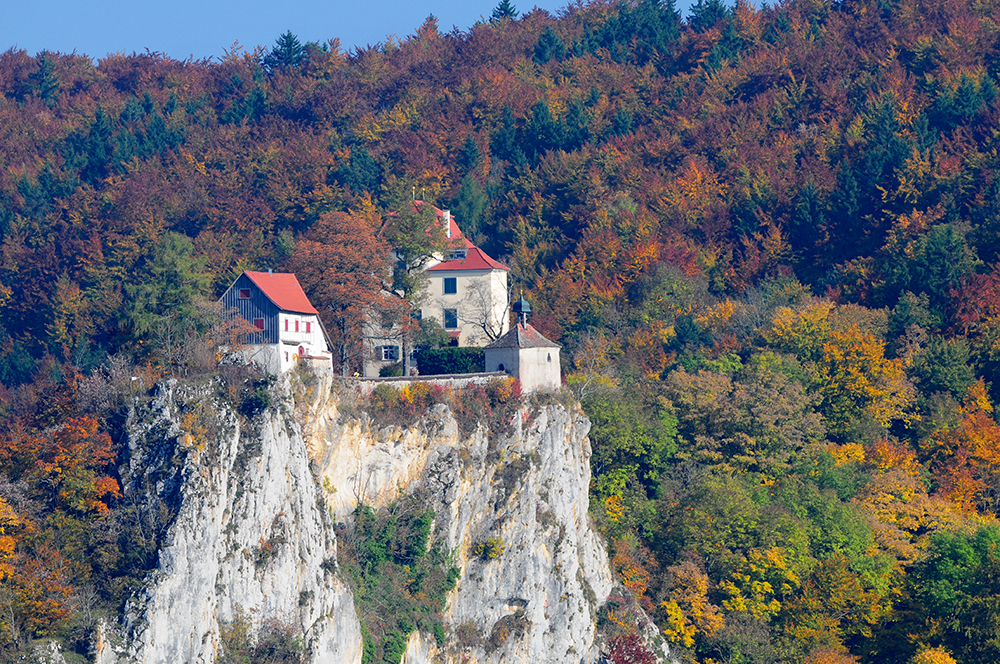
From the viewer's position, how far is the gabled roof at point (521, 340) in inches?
2547

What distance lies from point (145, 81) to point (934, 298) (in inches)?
3034

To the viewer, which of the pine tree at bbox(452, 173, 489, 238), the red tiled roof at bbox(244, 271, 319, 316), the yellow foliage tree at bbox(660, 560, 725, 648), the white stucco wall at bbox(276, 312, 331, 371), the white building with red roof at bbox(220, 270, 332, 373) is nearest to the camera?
the white building with red roof at bbox(220, 270, 332, 373)

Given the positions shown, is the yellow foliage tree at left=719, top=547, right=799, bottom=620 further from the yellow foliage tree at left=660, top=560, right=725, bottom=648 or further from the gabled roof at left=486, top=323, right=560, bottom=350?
the gabled roof at left=486, top=323, right=560, bottom=350

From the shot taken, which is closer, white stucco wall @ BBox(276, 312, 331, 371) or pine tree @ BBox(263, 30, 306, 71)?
white stucco wall @ BBox(276, 312, 331, 371)

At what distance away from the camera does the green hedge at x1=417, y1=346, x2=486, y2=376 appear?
66.8m

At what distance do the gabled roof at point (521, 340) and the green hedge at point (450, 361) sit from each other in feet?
5.10

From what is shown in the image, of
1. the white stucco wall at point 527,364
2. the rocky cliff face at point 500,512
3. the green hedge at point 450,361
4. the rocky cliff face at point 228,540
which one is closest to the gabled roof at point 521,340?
the white stucco wall at point 527,364

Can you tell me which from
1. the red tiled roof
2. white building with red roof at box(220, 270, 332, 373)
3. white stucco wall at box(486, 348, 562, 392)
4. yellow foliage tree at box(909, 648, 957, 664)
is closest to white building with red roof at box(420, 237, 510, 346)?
white stucco wall at box(486, 348, 562, 392)

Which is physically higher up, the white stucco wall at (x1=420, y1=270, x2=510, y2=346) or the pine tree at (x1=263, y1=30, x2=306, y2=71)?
the pine tree at (x1=263, y1=30, x2=306, y2=71)

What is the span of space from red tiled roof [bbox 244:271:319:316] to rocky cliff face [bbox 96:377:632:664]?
12.7 ft

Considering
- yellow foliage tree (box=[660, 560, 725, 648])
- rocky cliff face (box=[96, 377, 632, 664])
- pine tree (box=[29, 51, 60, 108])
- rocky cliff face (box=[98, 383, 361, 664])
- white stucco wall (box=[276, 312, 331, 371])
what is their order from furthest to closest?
pine tree (box=[29, 51, 60, 108]), yellow foliage tree (box=[660, 560, 725, 648]), white stucco wall (box=[276, 312, 331, 371]), rocky cliff face (box=[96, 377, 632, 664]), rocky cliff face (box=[98, 383, 361, 664])

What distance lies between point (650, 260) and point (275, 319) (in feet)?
121

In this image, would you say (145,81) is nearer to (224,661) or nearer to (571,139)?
(571,139)

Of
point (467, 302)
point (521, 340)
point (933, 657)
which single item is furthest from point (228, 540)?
point (933, 657)
